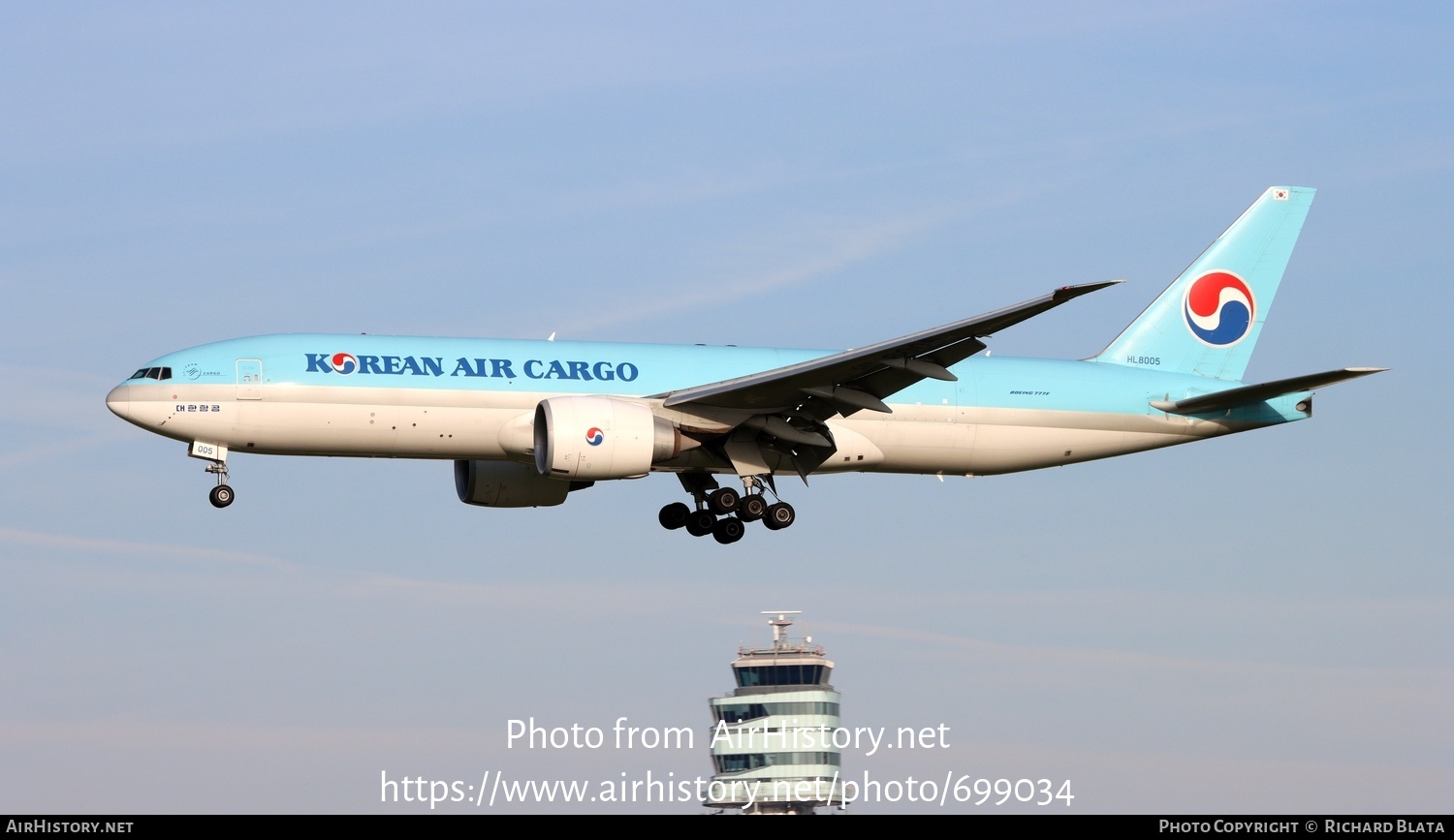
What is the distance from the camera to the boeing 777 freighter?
37.5 meters

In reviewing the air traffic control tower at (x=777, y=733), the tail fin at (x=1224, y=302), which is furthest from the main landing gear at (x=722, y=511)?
the air traffic control tower at (x=777, y=733)

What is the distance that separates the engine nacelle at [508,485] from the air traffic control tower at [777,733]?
3707cm

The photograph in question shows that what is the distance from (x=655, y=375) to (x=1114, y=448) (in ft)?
37.1

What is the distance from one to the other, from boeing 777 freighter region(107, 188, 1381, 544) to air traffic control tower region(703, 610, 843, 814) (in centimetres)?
3749

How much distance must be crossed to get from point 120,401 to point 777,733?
46518mm

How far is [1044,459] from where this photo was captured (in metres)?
42.7

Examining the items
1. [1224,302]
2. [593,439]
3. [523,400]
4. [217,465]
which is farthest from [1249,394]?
[217,465]

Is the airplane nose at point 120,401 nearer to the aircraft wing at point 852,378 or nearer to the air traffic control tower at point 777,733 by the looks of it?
the aircraft wing at point 852,378

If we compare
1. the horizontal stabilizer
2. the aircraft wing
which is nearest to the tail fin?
the horizontal stabilizer

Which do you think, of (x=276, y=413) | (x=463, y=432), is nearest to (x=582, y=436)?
(x=463, y=432)

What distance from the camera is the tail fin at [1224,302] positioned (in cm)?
4494

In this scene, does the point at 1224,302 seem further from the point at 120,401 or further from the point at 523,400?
the point at 120,401

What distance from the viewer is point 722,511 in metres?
41.0

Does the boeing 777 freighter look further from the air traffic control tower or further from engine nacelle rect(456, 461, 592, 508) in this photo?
the air traffic control tower
